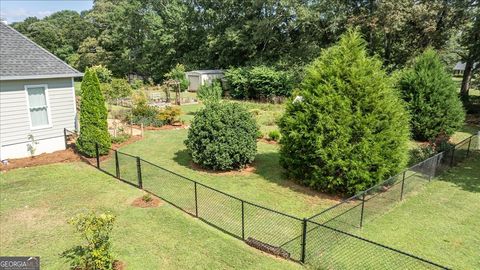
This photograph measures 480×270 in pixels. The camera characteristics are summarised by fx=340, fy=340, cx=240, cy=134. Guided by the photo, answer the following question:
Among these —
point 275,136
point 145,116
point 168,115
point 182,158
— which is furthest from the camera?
point 145,116

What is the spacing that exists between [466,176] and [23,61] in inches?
671

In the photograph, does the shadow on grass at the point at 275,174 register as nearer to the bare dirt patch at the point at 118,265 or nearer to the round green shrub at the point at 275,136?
the round green shrub at the point at 275,136

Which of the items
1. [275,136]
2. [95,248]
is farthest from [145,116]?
[95,248]

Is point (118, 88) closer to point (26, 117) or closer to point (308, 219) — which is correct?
point (26, 117)

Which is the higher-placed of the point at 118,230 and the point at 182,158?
the point at 182,158

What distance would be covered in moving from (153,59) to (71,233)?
42916mm

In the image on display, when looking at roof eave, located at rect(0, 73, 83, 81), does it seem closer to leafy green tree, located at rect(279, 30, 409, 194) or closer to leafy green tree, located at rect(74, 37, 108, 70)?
leafy green tree, located at rect(279, 30, 409, 194)

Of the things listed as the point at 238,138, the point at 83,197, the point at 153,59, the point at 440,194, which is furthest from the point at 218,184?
the point at 153,59

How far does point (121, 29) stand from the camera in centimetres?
5078

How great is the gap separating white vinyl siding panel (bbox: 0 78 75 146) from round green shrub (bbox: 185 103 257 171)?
6034 millimetres

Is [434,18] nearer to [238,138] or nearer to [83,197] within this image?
[238,138]

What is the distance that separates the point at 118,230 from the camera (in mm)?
7945

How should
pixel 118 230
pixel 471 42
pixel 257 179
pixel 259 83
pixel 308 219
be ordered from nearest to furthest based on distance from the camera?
1. pixel 308 219
2. pixel 118 230
3. pixel 257 179
4. pixel 471 42
5. pixel 259 83

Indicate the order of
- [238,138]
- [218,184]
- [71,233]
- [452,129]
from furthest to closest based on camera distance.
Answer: [452,129] → [238,138] → [218,184] → [71,233]
